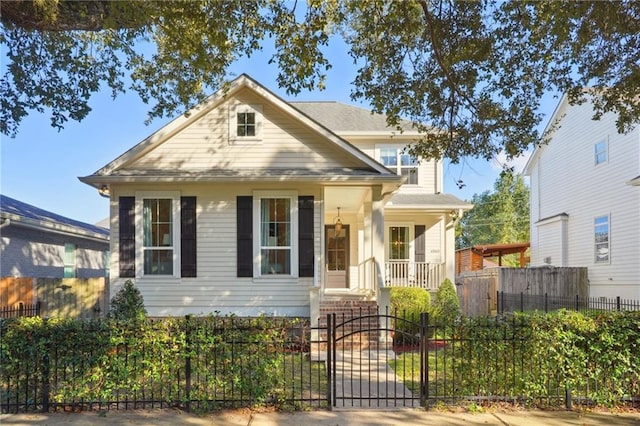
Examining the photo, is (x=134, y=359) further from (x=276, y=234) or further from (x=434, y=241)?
(x=434, y=241)

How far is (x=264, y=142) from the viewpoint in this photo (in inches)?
468

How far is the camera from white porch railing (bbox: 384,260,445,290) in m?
15.3

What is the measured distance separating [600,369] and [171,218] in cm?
926

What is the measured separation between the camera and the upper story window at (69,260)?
17609 mm

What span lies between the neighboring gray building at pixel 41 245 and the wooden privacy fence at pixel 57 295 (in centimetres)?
154

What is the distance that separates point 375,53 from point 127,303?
25.4 ft

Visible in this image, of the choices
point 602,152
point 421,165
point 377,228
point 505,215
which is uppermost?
point 602,152

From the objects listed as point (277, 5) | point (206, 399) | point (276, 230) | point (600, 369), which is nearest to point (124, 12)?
point (277, 5)

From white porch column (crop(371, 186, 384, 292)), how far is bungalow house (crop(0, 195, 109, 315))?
880cm

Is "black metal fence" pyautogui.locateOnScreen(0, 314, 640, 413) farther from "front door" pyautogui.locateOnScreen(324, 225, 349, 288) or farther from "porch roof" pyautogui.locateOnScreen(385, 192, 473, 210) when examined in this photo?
"porch roof" pyautogui.locateOnScreen(385, 192, 473, 210)

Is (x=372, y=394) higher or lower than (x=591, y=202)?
lower

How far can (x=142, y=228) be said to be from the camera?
37.5 ft

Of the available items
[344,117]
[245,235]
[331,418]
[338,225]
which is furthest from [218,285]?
[344,117]

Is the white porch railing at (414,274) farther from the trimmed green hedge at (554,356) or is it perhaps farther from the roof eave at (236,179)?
the trimmed green hedge at (554,356)
